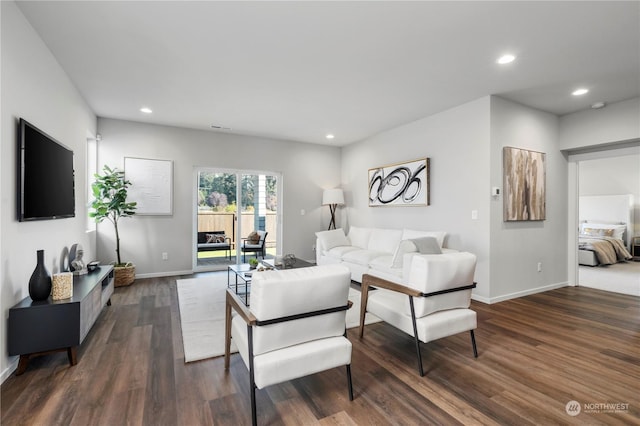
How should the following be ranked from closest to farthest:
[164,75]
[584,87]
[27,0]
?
[27,0], [164,75], [584,87]

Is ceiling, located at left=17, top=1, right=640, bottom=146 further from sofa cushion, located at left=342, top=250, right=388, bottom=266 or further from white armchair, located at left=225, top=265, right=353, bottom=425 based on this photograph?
sofa cushion, located at left=342, top=250, right=388, bottom=266

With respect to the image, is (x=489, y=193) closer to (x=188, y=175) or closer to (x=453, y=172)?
(x=453, y=172)

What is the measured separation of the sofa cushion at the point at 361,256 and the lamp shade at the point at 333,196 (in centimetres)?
158

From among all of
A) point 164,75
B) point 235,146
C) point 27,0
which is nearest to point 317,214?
point 235,146

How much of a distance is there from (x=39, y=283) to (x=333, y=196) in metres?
4.92

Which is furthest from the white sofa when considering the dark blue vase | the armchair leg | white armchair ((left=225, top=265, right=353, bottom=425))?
the dark blue vase

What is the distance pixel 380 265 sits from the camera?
174 inches

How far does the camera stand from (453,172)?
4371 millimetres

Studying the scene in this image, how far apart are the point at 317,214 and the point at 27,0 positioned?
539cm

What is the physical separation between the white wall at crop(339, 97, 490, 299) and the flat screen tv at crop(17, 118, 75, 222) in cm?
464

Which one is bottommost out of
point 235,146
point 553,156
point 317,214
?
point 317,214

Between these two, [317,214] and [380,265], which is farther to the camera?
[317,214]

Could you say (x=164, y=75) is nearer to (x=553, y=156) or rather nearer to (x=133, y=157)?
(x=133, y=157)

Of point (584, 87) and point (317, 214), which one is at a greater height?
point (584, 87)
